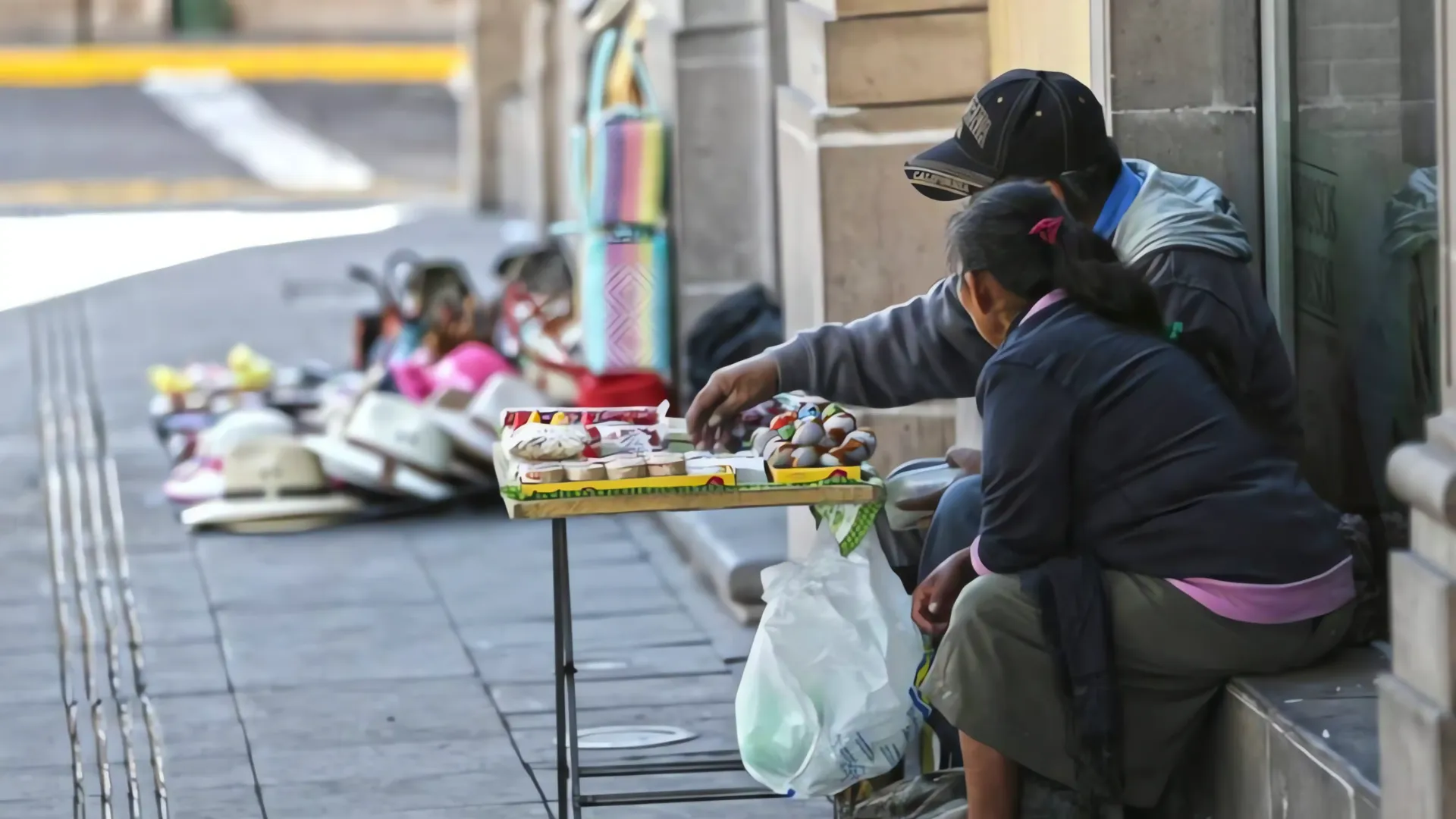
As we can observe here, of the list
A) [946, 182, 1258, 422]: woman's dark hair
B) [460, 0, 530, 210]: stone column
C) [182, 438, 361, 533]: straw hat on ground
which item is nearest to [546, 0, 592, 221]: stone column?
[460, 0, 530, 210]: stone column

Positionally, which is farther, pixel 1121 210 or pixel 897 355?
pixel 897 355

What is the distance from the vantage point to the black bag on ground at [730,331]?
26.4 ft

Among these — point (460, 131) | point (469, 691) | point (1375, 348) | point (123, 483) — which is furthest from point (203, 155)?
point (1375, 348)

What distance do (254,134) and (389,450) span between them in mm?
18734

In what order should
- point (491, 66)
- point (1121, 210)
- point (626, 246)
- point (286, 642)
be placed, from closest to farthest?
point (1121, 210) → point (286, 642) → point (626, 246) → point (491, 66)

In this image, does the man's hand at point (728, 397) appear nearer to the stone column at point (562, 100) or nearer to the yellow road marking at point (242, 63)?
the stone column at point (562, 100)

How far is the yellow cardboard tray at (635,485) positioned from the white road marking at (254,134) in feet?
62.3

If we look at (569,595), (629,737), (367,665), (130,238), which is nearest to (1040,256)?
(569,595)

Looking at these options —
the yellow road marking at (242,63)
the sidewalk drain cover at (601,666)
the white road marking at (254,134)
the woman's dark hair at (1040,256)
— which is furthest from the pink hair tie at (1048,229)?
the yellow road marking at (242,63)

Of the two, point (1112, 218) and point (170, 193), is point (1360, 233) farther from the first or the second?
point (170, 193)

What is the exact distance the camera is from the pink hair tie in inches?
151

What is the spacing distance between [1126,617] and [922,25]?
267 centimetres

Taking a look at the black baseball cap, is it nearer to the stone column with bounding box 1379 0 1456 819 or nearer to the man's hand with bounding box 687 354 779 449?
the man's hand with bounding box 687 354 779 449

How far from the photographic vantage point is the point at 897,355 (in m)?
4.68
